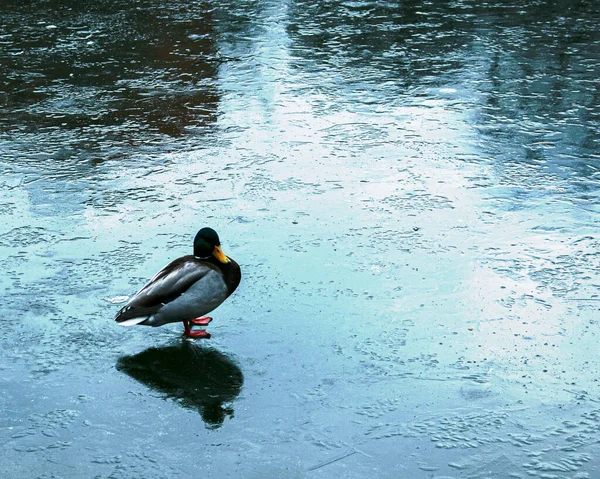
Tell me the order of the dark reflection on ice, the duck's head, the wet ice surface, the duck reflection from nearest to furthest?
the wet ice surface
the duck reflection
the duck's head
the dark reflection on ice

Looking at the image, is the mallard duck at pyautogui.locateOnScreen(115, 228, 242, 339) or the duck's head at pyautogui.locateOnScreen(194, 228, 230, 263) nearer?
the mallard duck at pyautogui.locateOnScreen(115, 228, 242, 339)

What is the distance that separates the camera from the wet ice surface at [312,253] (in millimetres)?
4457

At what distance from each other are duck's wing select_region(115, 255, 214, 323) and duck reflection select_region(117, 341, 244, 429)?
236mm

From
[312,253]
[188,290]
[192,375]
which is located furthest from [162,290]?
[312,253]

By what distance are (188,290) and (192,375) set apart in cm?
49

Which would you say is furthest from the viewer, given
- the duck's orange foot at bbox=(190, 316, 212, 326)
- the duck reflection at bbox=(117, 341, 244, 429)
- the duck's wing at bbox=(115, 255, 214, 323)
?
the duck's orange foot at bbox=(190, 316, 212, 326)

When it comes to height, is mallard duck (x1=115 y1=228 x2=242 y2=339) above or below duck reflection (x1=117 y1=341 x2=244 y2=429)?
above

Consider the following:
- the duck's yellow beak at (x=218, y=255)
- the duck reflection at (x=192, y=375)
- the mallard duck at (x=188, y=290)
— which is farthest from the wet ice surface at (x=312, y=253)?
the duck's yellow beak at (x=218, y=255)

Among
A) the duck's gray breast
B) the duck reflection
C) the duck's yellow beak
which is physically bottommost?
the duck reflection

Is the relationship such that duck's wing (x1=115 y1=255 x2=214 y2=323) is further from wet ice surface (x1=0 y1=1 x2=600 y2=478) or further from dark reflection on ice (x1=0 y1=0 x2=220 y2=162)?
dark reflection on ice (x1=0 y1=0 x2=220 y2=162)

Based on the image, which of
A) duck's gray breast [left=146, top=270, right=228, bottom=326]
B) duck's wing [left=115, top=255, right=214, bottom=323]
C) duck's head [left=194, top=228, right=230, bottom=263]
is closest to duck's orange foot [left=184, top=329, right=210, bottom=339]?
duck's gray breast [left=146, top=270, right=228, bottom=326]

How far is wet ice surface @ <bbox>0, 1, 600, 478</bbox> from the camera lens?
446cm

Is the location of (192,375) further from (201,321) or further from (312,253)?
(312,253)

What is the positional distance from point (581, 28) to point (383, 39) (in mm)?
2533
